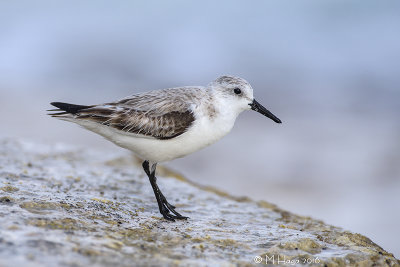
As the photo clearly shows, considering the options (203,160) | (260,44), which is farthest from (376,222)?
(260,44)

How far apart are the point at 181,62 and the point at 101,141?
1284 cm

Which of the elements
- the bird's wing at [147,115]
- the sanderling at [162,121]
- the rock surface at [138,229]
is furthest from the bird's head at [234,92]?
the rock surface at [138,229]

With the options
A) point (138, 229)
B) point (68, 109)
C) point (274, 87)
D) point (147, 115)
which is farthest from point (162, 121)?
point (274, 87)

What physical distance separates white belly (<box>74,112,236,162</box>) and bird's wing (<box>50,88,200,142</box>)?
0.08m

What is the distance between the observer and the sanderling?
217 inches

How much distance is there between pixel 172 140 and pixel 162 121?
0.86ft

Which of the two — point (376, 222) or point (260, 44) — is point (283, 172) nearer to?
point (376, 222)

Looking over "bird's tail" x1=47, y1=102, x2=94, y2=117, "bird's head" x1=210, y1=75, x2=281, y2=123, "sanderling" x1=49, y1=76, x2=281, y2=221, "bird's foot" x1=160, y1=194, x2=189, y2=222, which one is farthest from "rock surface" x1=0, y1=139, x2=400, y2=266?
"bird's head" x1=210, y1=75, x2=281, y2=123

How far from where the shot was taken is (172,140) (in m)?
5.52

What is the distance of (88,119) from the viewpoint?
5.55m

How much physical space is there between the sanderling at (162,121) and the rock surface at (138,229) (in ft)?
2.44

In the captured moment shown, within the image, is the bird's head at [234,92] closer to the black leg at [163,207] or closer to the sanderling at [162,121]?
the sanderling at [162,121]

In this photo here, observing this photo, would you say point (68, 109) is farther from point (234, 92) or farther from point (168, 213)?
point (234, 92)

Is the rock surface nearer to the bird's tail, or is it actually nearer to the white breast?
the white breast
